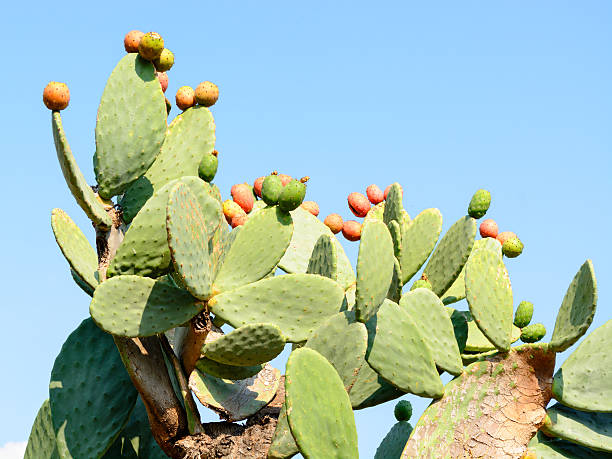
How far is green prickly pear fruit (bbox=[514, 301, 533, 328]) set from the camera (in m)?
3.40

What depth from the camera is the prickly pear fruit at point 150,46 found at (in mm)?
3424

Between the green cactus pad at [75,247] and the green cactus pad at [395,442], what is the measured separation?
160 centimetres

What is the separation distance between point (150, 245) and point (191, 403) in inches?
24.5

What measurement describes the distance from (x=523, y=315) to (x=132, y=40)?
72.6 inches

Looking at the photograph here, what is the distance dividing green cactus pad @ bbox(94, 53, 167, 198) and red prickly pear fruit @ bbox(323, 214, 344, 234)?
1183 millimetres

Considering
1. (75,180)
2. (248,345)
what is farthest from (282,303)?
(75,180)

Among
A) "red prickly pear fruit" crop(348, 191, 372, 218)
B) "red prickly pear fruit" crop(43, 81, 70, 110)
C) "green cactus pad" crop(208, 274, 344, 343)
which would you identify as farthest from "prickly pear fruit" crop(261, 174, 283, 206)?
"red prickly pear fruit" crop(348, 191, 372, 218)

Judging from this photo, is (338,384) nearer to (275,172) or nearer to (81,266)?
(81,266)

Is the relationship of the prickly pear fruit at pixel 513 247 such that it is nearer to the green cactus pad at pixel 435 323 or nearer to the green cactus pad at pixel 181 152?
the green cactus pad at pixel 435 323

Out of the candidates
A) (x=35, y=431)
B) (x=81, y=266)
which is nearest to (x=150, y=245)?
(x=81, y=266)

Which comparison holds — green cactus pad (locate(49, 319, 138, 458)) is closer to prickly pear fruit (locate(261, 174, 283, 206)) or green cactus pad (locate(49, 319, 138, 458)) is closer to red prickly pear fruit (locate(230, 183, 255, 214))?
prickly pear fruit (locate(261, 174, 283, 206))

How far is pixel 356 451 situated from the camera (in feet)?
9.25

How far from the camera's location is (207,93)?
11.9 ft

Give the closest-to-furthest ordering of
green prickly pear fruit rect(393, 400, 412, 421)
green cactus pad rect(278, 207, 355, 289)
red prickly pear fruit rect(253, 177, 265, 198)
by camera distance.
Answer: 1. green cactus pad rect(278, 207, 355, 289)
2. green prickly pear fruit rect(393, 400, 412, 421)
3. red prickly pear fruit rect(253, 177, 265, 198)
